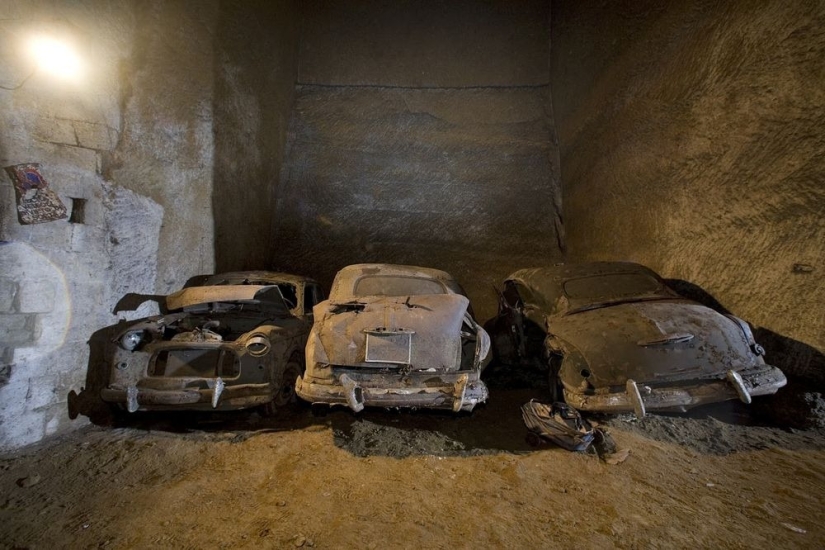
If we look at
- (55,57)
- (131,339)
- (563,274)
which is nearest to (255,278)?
(131,339)

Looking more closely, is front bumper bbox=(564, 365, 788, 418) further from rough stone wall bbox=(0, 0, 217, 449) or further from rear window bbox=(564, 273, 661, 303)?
rough stone wall bbox=(0, 0, 217, 449)

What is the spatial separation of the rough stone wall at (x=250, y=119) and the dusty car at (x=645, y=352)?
518 centimetres

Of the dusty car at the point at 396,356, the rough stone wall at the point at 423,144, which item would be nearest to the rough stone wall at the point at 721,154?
the rough stone wall at the point at 423,144

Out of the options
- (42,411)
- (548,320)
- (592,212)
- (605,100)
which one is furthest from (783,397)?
(42,411)

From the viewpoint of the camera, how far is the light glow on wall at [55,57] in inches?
137

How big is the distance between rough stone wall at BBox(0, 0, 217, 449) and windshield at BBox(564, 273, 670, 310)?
508 cm

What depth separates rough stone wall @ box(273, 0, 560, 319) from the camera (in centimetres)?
815

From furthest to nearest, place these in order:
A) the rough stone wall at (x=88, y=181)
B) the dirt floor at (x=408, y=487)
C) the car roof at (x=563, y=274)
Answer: the car roof at (x=563, y=274) < the rough stone wall at (x=88, y=181) < the dirt floor at (x=408, y=487)

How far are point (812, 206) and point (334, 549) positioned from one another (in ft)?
16.9

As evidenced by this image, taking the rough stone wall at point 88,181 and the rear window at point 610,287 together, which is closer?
the rough stone wall at point 88,181

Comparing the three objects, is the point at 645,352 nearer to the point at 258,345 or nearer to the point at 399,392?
the point at 399,392

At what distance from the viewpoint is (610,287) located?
449cm

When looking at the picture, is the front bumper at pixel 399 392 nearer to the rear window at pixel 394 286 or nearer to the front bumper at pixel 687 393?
the front bumper at pixel 687 393

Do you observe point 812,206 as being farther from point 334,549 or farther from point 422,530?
point 334,549
